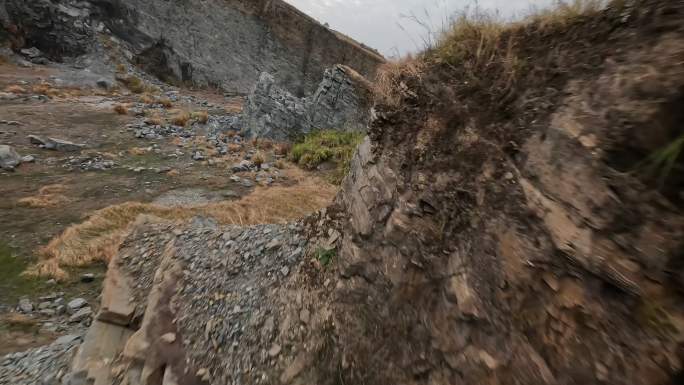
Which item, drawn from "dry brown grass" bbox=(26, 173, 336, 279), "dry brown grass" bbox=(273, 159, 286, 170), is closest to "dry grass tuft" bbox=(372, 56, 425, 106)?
"dry brown grass" bbox=(26, 173, 336, 279)

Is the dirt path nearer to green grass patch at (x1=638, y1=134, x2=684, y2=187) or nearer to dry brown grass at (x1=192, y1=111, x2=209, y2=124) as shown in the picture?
dry brown grass at (x1=192, y1=111, x2=209, y2=124)

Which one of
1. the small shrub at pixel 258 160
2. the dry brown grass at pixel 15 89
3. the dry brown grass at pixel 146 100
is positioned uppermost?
the small shrub at pixel 258 160

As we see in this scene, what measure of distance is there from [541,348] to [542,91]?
1802 mm

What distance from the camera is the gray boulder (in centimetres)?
→ 1043

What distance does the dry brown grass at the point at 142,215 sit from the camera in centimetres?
741

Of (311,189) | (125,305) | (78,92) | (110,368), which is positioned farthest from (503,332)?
(78,92)

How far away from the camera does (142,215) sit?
7.06m

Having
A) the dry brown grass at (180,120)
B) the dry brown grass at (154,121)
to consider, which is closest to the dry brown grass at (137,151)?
the dry brown grass at (154,121)

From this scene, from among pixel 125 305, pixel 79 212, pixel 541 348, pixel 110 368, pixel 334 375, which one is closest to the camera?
pixel 541 348

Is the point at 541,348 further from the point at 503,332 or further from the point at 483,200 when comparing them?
the point at 483,200

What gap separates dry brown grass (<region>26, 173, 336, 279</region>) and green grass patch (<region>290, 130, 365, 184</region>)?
1.77 meters

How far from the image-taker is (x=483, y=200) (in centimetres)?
273

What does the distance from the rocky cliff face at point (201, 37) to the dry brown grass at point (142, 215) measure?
1879 cm

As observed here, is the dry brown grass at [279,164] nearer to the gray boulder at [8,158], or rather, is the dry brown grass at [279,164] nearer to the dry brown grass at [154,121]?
the dry brown grass at [154,121]
